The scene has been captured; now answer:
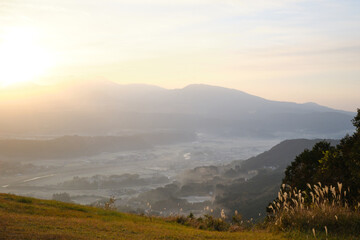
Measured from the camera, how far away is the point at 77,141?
188 meters

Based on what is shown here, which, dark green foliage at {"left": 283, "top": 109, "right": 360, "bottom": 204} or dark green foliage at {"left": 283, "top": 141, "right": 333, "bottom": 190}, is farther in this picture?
dark green foliage at {"left": 283, "top": 141, "right": 333, "bottom": 190}

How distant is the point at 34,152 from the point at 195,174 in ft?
281

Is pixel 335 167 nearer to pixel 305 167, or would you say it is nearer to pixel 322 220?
pixel 305 167

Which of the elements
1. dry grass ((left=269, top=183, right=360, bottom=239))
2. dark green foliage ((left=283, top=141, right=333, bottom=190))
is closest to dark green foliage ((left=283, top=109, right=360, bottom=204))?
dark green foliage ((left=283, top=141, right=333, bottom=190))

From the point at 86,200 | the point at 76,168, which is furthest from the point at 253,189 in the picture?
the point at 76,168

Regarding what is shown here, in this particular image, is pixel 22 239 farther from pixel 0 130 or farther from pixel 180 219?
pixel 0 130

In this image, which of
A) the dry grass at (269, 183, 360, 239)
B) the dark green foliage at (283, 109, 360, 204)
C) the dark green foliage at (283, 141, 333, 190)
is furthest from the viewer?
the dark green foliage at (283, 141, 333, 190)

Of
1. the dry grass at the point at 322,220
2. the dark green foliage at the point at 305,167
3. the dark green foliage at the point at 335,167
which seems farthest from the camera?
the dark green foliage at the point at 305,167

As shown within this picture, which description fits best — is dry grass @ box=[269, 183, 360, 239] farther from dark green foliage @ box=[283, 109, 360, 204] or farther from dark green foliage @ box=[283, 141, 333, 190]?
dark green foliage @ box=[283, 141, 333, 190]

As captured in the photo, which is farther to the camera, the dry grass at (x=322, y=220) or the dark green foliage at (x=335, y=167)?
the dark green foliage at (x=335, y=167)

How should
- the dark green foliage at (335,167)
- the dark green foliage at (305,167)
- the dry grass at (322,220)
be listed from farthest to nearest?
the dark green foliage at (305,167)
the dark green foliage at (335,167)
the dry grass at (322,220)

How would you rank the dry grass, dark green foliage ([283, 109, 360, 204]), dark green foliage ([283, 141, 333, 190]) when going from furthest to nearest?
dark green foliage ([283, 141, 333, 190])
dark green foliage ([283, 109, 360, 204])
the dry grass

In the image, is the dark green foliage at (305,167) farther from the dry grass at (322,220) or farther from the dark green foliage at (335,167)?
the dry grass at (322,220)

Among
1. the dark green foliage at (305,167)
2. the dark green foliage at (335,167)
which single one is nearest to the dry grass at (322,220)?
the dark green foliage at (335,167)
